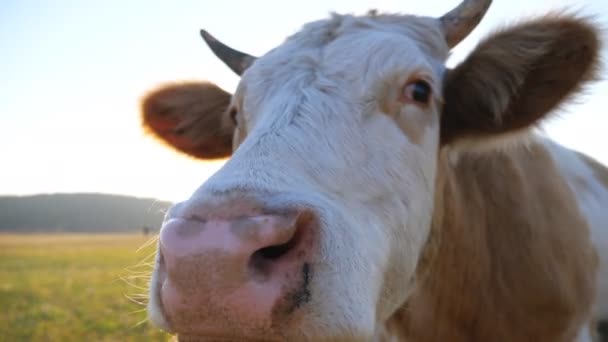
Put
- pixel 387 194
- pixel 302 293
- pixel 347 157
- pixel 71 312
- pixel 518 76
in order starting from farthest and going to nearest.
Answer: pixel 71 312
pixel 518 76
pixel 387 194
pixel 347 157
pixel 302 293

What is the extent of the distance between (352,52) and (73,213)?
154 m

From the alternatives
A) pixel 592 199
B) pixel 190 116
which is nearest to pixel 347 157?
pixel 190 116

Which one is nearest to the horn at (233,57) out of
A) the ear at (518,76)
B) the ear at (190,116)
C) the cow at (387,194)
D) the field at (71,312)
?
the cow at (387,194)

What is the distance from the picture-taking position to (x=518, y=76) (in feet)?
10.3

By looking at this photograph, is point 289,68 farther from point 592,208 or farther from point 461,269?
point 592,208

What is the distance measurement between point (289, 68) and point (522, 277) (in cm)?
230

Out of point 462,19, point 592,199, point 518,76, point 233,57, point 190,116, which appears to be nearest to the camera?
point 518,76

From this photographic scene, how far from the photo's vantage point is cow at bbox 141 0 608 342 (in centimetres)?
181

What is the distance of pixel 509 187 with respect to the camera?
4098 millimetres

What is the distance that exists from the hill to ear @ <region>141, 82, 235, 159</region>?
132927 millimetres

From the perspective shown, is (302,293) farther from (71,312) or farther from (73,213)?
(73,213)

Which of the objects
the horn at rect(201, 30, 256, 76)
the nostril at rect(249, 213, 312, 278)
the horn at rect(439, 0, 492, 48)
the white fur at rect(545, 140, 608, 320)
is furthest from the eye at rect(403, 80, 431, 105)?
the white fur at rect(545, 140, 608, 320)

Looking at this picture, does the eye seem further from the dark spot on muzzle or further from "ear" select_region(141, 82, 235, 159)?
"ear" select_region(141, 82, 235, 159)

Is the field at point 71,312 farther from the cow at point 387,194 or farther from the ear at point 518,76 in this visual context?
the ear at point 518,76
